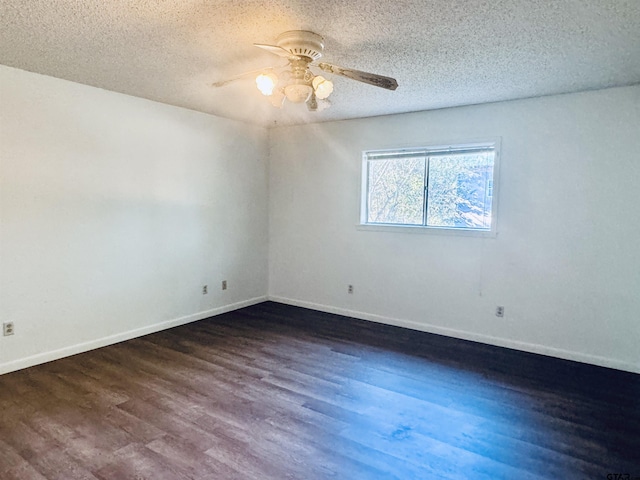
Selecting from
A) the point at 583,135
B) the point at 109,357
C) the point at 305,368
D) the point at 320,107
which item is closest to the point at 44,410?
the point at 109,357

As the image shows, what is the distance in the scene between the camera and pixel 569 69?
2.90 meters

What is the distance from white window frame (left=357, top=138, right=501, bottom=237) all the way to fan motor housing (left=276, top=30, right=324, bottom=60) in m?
2.19

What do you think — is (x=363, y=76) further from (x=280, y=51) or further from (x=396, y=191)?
(x=396, y=191)

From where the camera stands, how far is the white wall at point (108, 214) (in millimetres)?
3215

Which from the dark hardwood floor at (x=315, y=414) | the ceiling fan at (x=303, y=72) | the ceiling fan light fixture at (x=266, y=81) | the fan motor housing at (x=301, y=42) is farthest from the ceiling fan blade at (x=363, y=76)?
the dark hardwood floor at (x=315, y=414)

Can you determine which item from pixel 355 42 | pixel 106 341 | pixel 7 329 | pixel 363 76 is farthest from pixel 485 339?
pixel 7 329

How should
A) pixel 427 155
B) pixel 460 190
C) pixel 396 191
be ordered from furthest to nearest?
pixel 396 191 < pixel 427 155 < pixel 460 190

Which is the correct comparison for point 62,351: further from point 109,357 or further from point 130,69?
point 130,69

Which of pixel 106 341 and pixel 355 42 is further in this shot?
pixel 106 341

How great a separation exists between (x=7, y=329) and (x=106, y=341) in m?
0.82

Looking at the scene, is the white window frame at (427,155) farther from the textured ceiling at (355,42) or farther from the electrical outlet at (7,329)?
the electrical outlet at (7,329)

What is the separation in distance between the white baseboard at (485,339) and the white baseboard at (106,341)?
107 centimetres

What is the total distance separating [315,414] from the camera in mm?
2639

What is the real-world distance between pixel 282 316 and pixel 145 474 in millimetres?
2937
